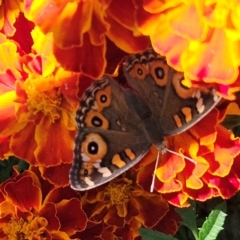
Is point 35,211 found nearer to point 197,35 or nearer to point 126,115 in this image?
point 126,115

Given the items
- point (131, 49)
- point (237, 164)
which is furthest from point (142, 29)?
point (237, 164)

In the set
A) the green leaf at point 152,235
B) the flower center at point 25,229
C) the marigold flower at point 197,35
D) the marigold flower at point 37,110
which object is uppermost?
the marigold flower at point 197,35

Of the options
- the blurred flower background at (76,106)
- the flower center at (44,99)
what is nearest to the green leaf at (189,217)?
the blurred flower background at (76,106)

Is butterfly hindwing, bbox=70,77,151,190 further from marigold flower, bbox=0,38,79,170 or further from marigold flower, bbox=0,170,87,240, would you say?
marigold flower, bbox=0,170,87,240

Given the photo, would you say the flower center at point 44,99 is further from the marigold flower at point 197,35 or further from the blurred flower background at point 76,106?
the marigold flower at point 197,35

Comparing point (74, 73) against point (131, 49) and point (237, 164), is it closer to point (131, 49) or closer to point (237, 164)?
point (131, 49)
